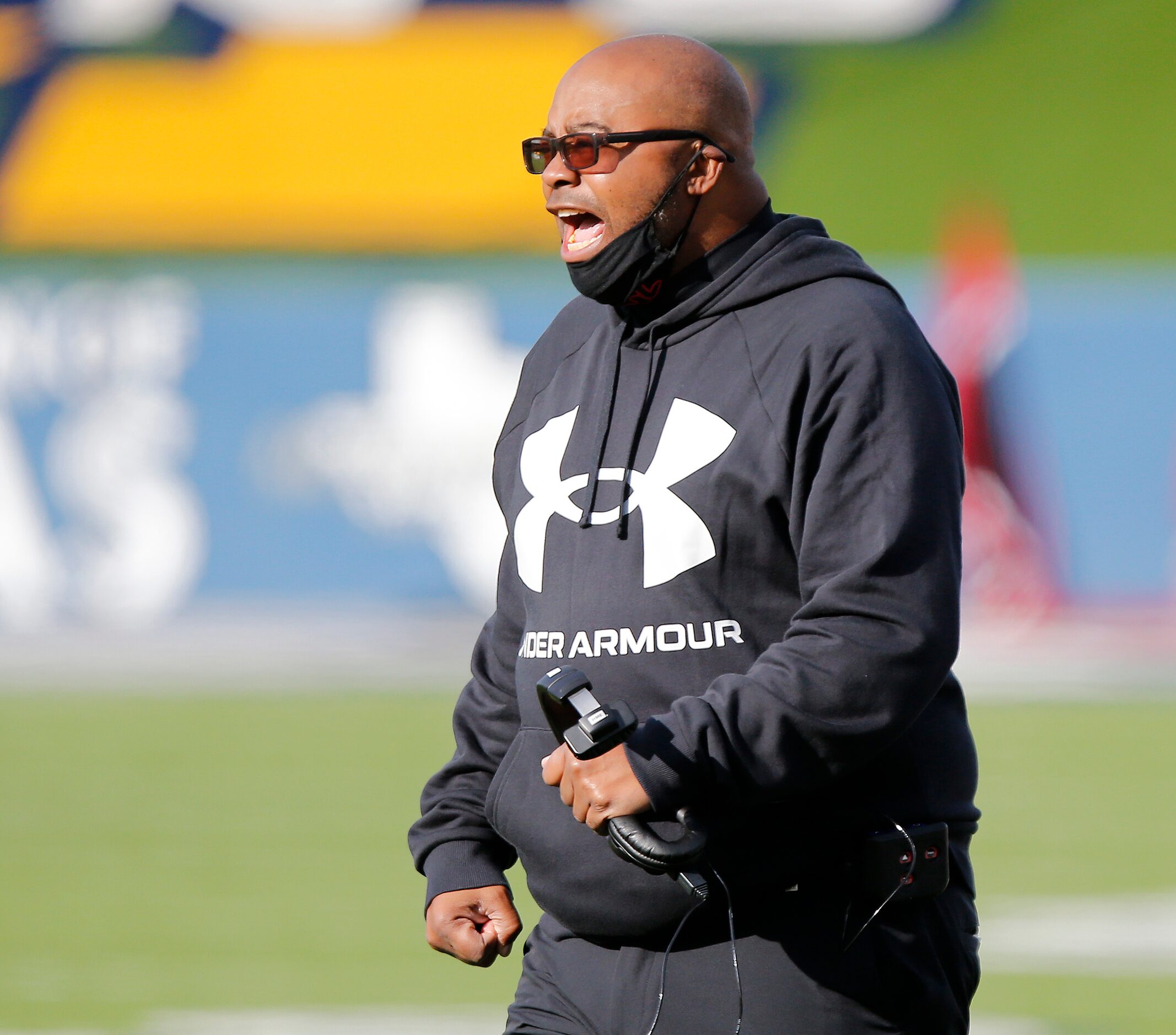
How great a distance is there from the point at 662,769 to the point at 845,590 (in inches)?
11.4

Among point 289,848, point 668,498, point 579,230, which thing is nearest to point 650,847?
point 668,498

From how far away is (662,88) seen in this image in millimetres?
2539

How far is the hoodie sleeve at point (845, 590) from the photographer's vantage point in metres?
2.25

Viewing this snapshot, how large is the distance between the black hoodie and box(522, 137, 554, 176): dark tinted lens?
231 millimetres

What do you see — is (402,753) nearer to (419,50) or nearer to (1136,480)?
(1136,480)

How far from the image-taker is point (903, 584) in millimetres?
2289

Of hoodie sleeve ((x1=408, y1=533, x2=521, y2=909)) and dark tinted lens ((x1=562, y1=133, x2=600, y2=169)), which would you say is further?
hoodie sleeve ((x1=408, y1=533, x2=521, y2=909))

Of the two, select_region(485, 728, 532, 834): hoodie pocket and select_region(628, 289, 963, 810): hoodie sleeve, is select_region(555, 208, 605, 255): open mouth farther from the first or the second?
select_region(485, 728, 532, 834): hoodie pocket

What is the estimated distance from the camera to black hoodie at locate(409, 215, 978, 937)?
7.43ft

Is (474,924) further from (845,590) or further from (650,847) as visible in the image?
(845,590)

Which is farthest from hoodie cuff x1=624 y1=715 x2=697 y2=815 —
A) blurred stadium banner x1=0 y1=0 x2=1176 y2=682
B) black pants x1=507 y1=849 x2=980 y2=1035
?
blurred stadium banner x1=0 y1=0 x2=1176 y2=682

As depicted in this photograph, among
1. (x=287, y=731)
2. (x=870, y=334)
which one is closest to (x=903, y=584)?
(x=870, y=334)

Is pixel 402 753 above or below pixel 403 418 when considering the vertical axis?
below

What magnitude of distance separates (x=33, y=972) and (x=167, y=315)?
14.6m
